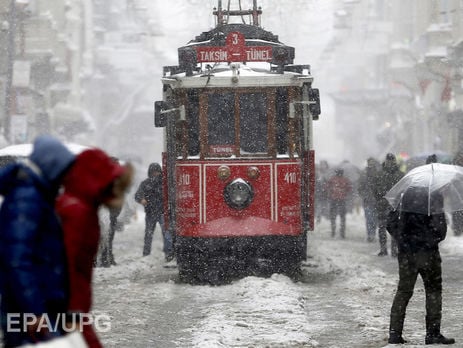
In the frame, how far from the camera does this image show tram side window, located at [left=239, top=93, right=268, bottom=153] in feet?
53.0

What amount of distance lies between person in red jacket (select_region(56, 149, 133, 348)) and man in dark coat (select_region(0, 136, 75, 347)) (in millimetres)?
43

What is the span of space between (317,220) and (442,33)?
12.0 meters

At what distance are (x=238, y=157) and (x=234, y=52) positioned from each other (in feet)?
4.78

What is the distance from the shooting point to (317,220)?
3422 centimetres

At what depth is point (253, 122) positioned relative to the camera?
53.1ft

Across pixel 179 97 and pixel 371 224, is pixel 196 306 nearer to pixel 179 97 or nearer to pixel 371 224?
pixel 179 97

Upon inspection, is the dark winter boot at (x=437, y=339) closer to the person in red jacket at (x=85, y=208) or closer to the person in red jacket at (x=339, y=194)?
the person in red jacket at (x=85, y=208)

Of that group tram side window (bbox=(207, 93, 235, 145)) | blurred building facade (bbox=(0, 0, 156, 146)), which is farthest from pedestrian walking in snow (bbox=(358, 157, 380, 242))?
blurred building facade (bbox=(0, 0, 156, 146))

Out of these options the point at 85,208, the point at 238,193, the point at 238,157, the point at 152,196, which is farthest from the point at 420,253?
the point at 152,196

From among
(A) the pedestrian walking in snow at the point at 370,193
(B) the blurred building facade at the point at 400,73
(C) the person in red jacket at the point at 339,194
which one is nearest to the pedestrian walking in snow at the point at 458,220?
(A) the pedestrian walking in snow at the point at 370,193

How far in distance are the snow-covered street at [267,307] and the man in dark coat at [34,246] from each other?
5.30 meters

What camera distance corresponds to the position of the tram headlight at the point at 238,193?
15945 mm

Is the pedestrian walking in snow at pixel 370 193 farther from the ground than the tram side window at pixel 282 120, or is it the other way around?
the tram side window at pixel 282 120

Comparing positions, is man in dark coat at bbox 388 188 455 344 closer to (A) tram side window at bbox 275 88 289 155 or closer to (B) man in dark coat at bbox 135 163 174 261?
(A) tram side window at bbox 275 88 289 155
